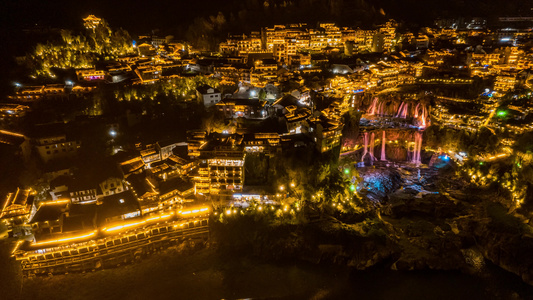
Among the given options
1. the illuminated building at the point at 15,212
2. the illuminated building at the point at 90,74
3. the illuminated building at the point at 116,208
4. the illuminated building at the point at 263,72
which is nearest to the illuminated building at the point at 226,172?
the illuminated building at the point at 116,208

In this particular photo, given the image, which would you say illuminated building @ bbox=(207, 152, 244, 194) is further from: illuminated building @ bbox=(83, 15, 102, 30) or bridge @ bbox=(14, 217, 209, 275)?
illuminated building @ bbox=(83, 15, 102, 30)

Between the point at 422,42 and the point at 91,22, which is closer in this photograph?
the point at 91,22

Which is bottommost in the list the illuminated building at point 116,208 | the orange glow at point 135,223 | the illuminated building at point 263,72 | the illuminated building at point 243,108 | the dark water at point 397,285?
the dark water at point 397,285

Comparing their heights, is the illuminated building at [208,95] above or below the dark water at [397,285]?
above

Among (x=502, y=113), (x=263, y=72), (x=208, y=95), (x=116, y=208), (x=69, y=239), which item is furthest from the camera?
(x=263, y=72)

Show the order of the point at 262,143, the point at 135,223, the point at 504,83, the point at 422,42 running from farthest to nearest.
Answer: the point at 422,42, the point at 504,83, the point at 262,143, the point at 135,223

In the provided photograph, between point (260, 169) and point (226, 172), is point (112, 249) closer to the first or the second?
point (226, 172)

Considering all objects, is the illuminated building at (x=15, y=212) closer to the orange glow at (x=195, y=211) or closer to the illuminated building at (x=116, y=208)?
the illuminated building at (x=116, y=208)

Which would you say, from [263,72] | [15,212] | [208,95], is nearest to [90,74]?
[208,95]

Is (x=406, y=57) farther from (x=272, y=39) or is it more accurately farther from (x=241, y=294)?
(x=241, y=294)
